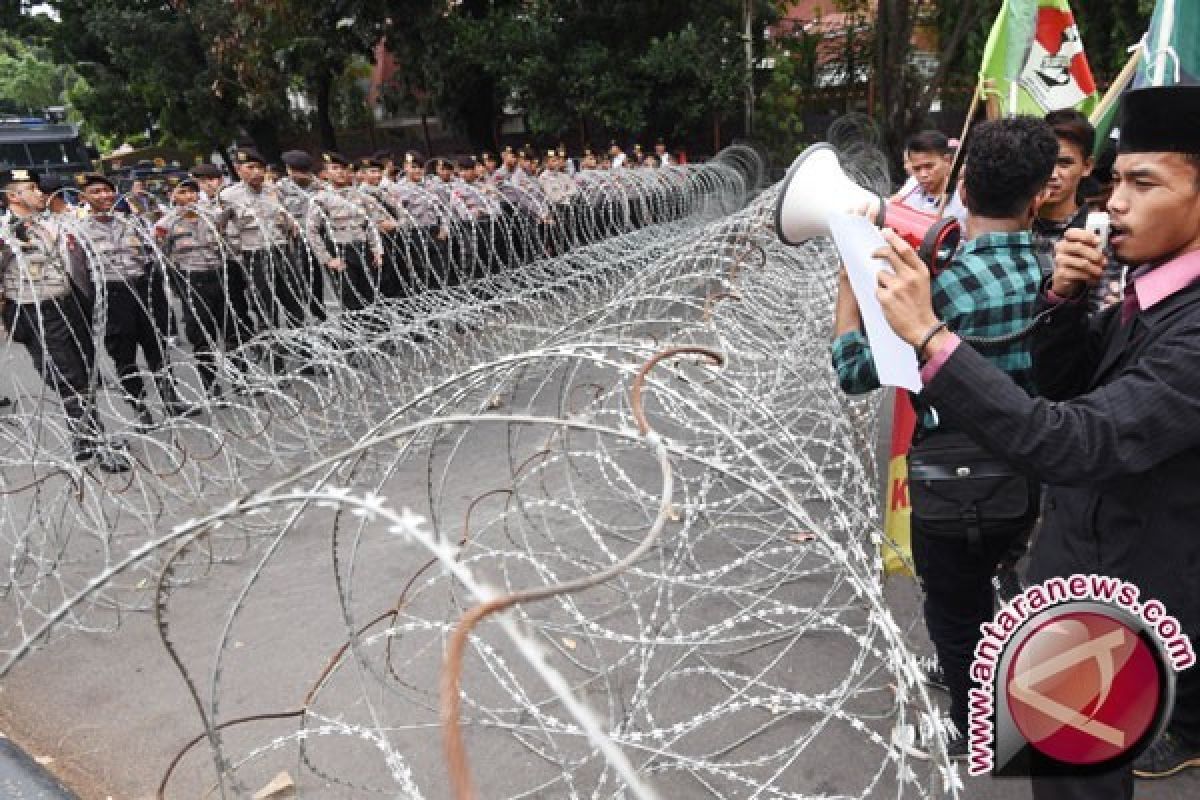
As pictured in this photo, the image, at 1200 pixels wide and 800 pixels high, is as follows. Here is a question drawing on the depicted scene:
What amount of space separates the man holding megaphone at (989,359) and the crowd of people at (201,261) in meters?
3.44

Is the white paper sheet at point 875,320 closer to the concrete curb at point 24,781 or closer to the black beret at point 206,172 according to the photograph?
the concrete curb at point 24,781

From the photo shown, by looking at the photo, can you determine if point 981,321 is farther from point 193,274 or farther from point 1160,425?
point 193,274

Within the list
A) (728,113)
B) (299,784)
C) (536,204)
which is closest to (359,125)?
(728,113)

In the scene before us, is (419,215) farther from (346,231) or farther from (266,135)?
(266,135)

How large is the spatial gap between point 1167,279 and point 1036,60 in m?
3.90

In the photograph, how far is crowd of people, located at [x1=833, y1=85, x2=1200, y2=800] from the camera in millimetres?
1466

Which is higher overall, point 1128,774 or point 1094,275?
point 1094,275

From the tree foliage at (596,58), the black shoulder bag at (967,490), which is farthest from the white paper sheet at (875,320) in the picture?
the tree foliage at (596,58)

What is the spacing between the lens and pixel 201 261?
276 inches

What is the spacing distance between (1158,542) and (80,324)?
695 cm

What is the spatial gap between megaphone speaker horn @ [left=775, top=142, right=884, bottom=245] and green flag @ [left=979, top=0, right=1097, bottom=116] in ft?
10.3

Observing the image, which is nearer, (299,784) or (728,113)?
(299,784)

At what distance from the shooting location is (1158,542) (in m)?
1.63

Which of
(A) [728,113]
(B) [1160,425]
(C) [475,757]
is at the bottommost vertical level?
(C) [475,757]
